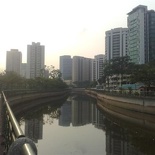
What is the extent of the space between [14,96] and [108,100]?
2102 centimetres

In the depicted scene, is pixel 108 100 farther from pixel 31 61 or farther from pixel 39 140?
pixel 31 61

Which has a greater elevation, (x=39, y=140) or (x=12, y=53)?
(x=12, y=53)

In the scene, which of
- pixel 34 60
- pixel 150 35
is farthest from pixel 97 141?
pixel 34 60

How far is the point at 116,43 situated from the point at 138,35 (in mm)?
29261

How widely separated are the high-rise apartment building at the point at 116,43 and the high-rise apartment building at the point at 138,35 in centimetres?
1791

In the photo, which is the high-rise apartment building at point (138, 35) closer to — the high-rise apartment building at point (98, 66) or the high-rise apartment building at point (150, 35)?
the high-rise apartment building at point (150, 35)

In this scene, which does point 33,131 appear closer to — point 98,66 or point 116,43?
point 116,43

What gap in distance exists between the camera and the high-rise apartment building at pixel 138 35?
407 feet

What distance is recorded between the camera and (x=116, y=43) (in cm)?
15475

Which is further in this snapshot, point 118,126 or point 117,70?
point 117,70

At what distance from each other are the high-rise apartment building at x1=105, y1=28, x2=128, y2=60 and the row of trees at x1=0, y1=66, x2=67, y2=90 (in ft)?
120

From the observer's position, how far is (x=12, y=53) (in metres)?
160

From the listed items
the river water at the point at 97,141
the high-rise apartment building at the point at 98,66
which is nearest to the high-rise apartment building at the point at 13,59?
the high-rise apartment building at the point at 98,66

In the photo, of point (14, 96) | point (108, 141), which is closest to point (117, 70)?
point (14, 96)
